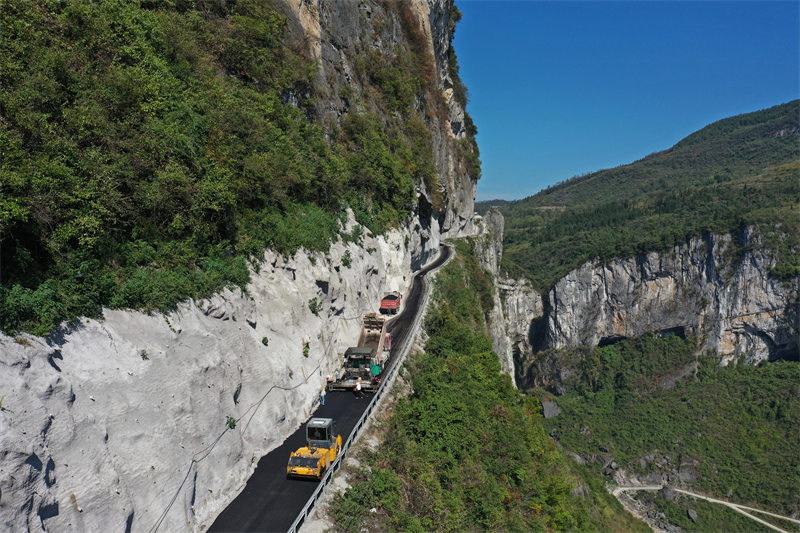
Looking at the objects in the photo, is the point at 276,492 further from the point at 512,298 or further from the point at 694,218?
the point at 694,218

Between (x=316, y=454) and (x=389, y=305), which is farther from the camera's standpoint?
(x=389, y=305)

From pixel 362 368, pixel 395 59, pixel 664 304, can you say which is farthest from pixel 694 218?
pixel 362 368

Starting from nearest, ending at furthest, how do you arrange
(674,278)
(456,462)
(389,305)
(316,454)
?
(316,454) → (456,462) → (389,305) → (674,278)

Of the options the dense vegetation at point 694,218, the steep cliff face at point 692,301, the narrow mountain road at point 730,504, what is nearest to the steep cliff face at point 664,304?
the steep cliff face at point 692,301

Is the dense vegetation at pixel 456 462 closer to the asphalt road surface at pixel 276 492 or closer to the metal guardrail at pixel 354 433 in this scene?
the metal guardrail at pixel 354 433

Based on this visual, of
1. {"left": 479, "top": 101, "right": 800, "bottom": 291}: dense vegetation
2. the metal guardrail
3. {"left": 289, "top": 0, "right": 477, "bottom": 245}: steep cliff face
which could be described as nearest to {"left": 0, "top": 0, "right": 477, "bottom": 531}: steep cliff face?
the metal guardrail
